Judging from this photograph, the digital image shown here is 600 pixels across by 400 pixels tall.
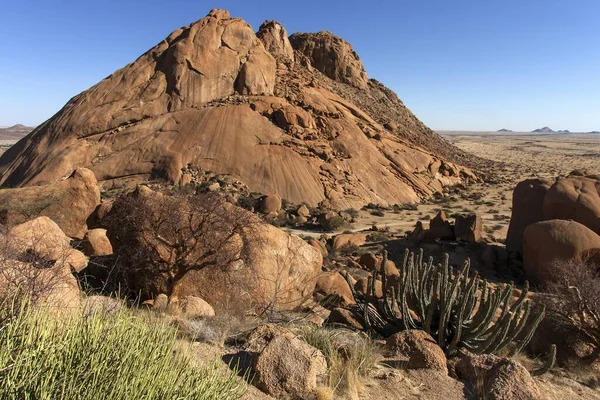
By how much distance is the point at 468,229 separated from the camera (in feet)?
59.3

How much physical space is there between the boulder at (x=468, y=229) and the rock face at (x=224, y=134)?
8268 mm

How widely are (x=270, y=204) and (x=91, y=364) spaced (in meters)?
20.3

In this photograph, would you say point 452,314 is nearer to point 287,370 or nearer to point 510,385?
point 510,385

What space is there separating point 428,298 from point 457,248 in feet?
35.5

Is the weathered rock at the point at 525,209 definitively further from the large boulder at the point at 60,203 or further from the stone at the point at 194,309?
the large boulder at the point at 60,203

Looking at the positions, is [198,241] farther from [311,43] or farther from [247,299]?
[311,43]

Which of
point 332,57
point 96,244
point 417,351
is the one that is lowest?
point 417,351

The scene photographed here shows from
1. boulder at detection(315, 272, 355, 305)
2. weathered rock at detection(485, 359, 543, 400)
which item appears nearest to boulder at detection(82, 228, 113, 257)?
boulder at detection(315, 272, 355, 305)

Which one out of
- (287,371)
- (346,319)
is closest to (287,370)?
(287,371)

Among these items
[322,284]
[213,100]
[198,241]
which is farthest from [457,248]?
[213,100]

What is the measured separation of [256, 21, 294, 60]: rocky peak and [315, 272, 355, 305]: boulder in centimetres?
3359

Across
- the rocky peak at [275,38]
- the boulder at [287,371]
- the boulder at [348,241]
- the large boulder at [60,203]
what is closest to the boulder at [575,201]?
the boulder at [348,241]

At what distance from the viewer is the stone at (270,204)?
73.5ft

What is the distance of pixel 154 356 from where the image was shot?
2.64 meters
